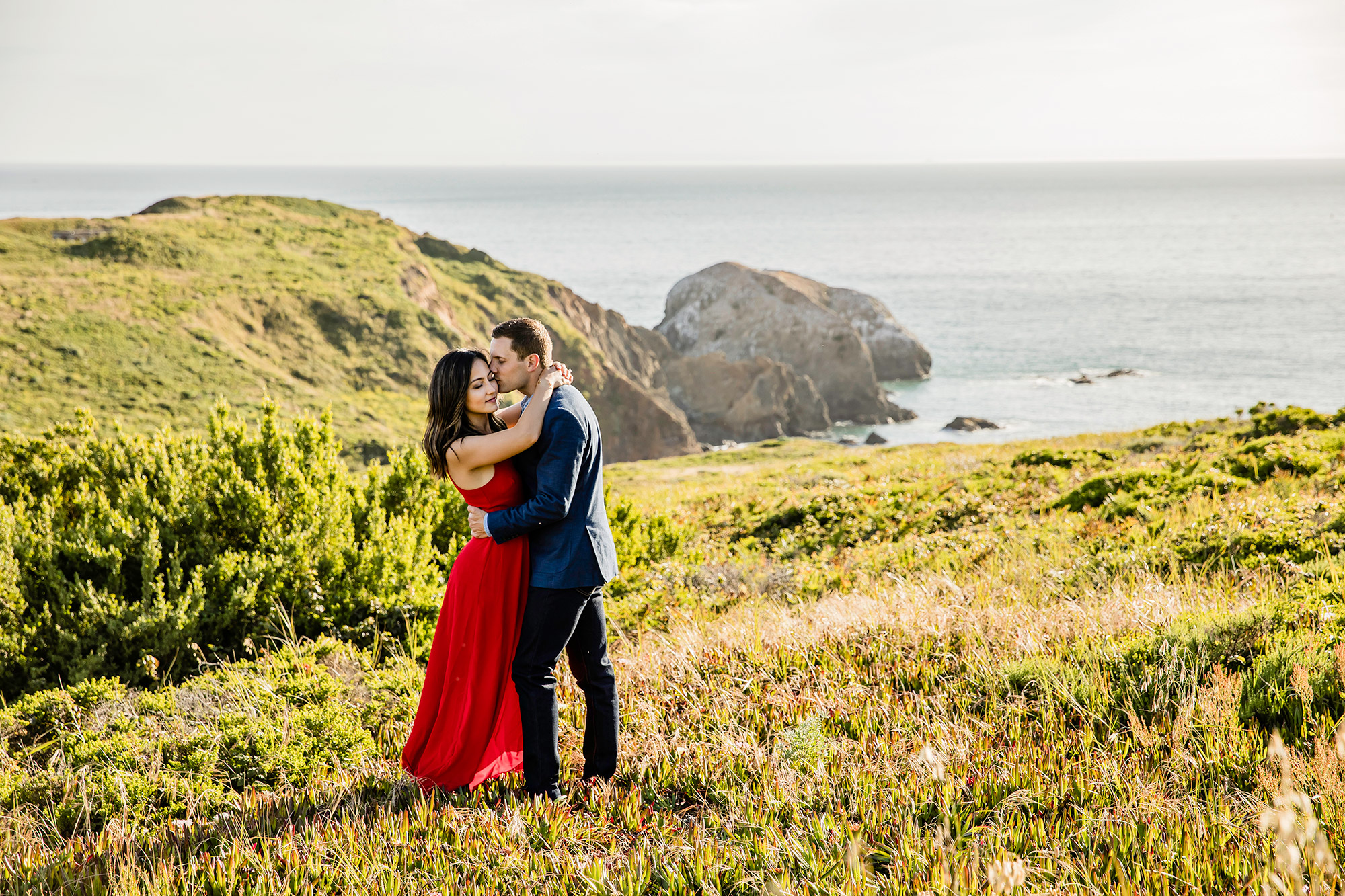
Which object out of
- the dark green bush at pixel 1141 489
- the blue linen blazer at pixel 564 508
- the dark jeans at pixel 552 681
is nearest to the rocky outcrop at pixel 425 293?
the dark green bush at pixel 1141 489

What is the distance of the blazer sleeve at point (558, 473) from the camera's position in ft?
13.3

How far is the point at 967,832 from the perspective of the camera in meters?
3.50

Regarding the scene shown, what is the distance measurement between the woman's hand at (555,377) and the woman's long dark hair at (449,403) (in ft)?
1.06

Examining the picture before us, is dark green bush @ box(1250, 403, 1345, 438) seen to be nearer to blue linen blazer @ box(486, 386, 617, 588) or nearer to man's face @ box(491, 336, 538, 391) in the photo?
blue linen blazer @ box(486, 386, 617, 588)

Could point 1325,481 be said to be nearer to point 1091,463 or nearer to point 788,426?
point 1091,463

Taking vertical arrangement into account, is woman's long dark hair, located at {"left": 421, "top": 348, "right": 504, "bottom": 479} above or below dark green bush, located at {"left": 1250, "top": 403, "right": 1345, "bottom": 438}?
above

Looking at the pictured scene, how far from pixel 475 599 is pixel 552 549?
2.02 feet

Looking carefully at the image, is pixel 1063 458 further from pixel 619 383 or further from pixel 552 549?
pixel 619 383

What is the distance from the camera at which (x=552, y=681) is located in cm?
424

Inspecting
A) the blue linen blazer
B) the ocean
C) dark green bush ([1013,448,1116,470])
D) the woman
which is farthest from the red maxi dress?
the ocean

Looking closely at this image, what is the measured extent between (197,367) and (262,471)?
37.8m

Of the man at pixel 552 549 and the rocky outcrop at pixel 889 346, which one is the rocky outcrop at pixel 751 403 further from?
the man at pixel 552 549

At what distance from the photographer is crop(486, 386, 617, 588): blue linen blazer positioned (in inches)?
160

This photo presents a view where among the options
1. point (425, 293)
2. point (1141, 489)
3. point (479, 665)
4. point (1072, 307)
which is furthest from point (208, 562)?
point (1072, 307)
